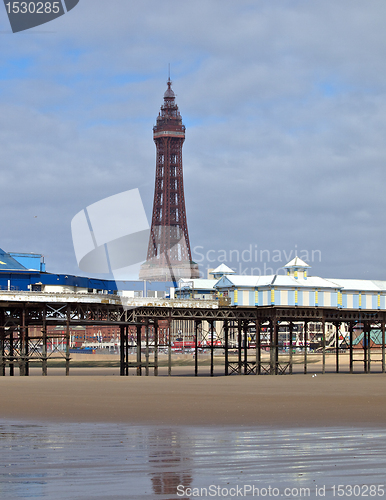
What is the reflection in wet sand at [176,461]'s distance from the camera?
9.43 metres

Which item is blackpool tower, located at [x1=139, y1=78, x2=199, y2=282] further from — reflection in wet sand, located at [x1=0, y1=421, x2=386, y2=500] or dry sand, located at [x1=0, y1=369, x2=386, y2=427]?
reflection in wet sand, located at [x1=0, y1=421, x2=386, y2=500]

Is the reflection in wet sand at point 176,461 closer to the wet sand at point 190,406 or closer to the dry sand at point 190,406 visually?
the wet sand at point 190,406

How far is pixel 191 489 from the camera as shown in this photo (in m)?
9.34

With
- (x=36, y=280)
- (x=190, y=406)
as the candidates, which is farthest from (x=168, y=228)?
(x=190, y=406)

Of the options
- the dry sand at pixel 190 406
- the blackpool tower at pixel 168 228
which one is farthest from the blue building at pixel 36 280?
the blackpool tower at pixel 168 228

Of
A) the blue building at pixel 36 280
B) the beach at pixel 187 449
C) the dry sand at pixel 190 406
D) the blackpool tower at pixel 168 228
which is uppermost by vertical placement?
the blackpool tower at pixel 168 228

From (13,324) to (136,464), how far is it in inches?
1719

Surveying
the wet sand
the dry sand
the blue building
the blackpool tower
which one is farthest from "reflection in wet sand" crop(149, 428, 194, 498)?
the blackpool tower

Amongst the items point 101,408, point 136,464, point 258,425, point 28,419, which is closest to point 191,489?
point 136,464

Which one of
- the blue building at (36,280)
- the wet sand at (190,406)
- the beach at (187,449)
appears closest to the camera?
the beach at (187,449)

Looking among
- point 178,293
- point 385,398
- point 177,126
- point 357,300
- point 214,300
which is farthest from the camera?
point 177,126

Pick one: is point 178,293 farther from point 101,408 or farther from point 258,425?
point 258,425

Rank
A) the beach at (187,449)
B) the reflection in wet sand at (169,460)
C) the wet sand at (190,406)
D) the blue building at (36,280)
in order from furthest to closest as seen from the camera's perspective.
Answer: the blue building at (36,280)
the wet sand at (190,406)
the reflection in wet sand at (169,460)
the beach at (187,449)

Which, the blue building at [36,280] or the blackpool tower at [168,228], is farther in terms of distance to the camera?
the blackpool tower at [168,228]
